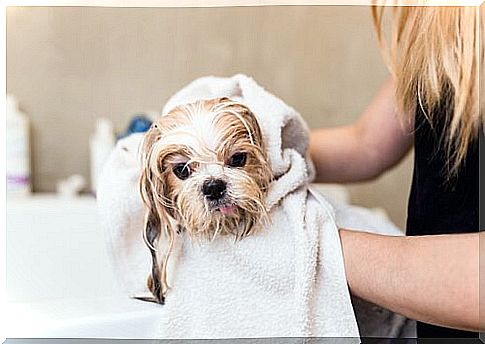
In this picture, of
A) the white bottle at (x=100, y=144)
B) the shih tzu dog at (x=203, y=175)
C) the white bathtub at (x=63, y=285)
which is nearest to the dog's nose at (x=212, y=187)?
the shih tzu dog at (x=203, y=175)

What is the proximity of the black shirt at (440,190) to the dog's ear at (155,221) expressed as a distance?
0.83ft

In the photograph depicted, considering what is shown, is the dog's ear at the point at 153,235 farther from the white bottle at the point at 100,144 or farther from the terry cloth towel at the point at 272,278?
the white bottle at the point at 100,144

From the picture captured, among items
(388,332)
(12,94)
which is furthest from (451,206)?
(12,94)

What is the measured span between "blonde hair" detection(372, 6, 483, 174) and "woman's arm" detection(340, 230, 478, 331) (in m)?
0.14

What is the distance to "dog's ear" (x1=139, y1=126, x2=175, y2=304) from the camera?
588mm

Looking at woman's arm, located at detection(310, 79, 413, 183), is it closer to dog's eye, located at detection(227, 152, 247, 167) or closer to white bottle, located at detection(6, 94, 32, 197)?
dog's eye, located at detection(227, 152, 247, 167)

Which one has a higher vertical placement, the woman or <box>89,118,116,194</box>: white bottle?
the woman

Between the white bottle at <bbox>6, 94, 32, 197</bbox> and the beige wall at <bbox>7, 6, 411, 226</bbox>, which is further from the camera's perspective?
the white bottle at <bbox>6, 94, 32, 197</bbox>

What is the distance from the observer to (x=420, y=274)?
0.56m

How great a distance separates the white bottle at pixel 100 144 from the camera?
1063 mm

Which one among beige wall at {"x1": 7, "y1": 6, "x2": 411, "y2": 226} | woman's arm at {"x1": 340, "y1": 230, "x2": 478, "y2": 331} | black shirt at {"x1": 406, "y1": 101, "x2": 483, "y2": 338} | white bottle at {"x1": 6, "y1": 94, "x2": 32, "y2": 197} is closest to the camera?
woman's arm at {"x1": 340, "y1": 230, "x2": 478, "y2": 331}

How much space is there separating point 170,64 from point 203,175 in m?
0.40

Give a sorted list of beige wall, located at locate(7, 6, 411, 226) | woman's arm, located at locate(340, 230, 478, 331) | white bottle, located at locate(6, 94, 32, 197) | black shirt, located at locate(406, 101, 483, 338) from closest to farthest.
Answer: woman's arm, located at locate(340, 230, 478, 331) → black shirt, located at locate(406, 101, 483, 338) → beige wall, located at locate(7, 6, 411, 226) → white bottle, located at locate(6, 94, 32, 197)

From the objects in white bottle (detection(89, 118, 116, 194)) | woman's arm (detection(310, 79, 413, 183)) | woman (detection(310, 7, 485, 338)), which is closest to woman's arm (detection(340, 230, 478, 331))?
woman (detection(310, 7, 485, 338))
